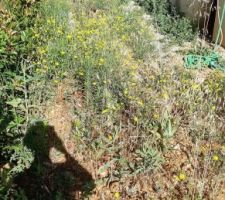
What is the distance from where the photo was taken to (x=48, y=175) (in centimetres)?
328

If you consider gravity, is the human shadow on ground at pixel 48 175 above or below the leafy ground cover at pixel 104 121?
below

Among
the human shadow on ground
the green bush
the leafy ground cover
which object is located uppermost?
the green bush

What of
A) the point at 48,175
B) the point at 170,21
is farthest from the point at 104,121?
the point at 170,21

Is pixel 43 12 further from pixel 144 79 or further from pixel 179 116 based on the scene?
pixel 179 116

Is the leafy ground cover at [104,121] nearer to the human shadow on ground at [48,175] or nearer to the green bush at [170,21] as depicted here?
the human shadow on ground at [48,175]

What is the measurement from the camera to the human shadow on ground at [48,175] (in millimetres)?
3086

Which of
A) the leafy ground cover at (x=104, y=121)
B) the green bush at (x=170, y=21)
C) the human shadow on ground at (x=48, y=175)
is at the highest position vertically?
the green bush at (x=170, y=21)

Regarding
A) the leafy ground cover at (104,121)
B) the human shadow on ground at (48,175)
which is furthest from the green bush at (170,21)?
the human shadow on ground at (48,175)

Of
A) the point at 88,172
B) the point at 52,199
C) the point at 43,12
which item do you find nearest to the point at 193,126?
the point at 88,172

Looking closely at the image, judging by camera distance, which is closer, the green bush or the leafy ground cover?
the leafy ground cover

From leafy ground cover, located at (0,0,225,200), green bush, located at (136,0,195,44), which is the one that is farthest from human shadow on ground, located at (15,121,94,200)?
green bush, located at (136,0,195,44)

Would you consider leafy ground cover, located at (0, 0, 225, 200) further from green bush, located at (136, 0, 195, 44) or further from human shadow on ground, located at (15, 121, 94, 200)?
green bush, located at (136, 0, 195, 44)

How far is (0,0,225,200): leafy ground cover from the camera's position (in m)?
3.16

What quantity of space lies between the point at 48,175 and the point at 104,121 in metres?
0.87
